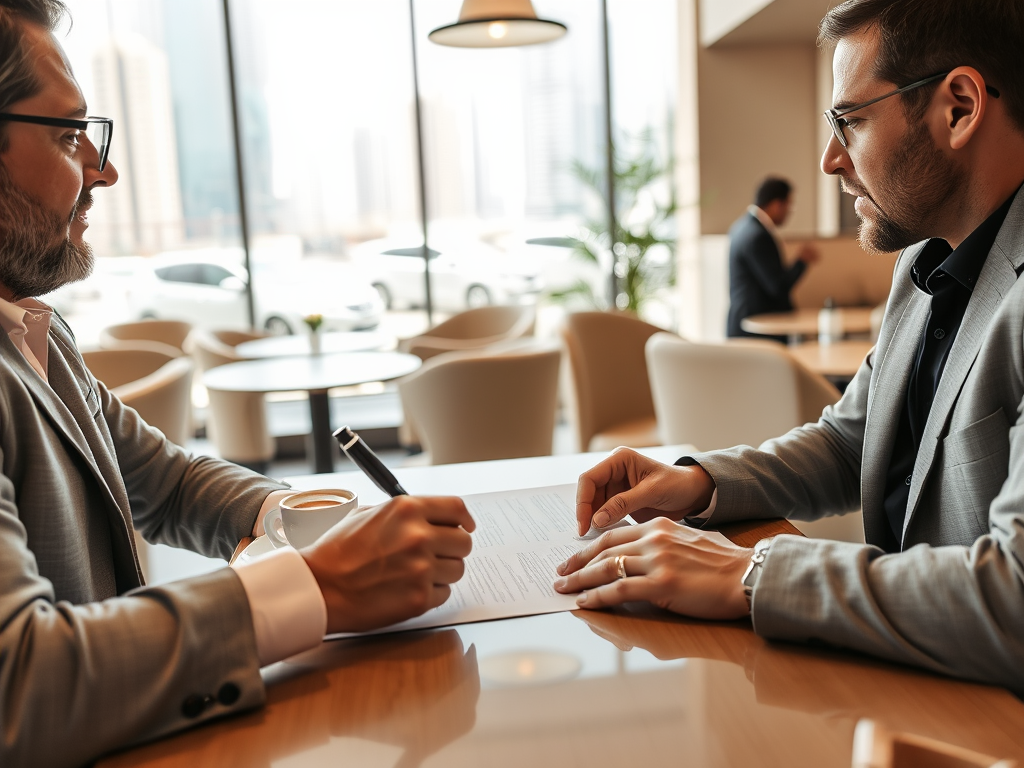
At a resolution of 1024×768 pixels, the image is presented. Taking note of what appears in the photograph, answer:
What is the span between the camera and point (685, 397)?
9.45 feet

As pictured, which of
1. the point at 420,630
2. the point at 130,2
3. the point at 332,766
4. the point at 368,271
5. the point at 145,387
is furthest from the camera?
the point at 368,271

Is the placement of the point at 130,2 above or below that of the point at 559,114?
above

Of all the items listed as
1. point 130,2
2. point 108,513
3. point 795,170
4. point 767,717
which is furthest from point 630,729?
point 795,170

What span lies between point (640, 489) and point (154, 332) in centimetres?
461

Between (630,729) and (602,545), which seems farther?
(602,545)

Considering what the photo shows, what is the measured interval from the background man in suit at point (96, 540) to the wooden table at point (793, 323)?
12.5 feet

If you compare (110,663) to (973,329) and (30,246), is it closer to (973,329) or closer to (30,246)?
(30,246)

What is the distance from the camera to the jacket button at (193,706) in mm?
792

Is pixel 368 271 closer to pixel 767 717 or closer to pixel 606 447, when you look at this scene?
pixel 606 447

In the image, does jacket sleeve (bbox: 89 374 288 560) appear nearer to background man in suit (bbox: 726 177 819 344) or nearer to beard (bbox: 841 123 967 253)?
beard (bbox: 841 123 967 253)

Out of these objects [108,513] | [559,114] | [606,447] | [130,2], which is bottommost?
[606,447]

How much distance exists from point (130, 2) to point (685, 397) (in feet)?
17.9

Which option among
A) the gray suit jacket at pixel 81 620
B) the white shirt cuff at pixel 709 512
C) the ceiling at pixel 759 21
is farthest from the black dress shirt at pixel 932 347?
the ceiling at pixel 759 21

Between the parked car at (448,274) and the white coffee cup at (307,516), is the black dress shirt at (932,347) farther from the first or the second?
the parked car at (448,274)
